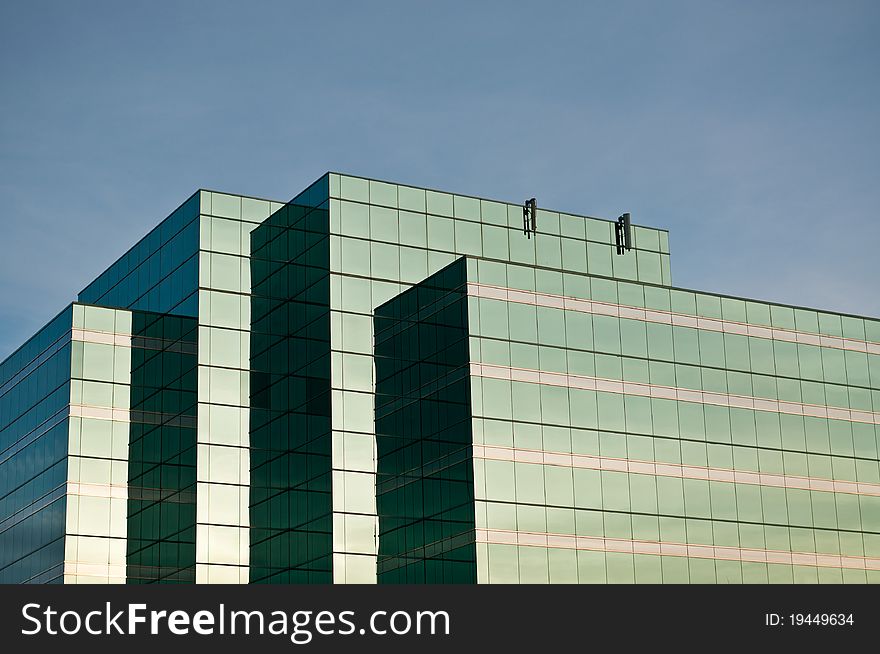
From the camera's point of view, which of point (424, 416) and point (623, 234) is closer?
point (424, 416)

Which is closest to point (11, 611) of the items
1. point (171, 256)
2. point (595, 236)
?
point (171, 256)

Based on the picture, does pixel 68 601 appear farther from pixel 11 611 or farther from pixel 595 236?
pixel 595 236

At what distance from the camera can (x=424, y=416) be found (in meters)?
65.9

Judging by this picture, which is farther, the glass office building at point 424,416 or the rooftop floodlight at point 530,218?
the rooftop floodlight at point 530,218

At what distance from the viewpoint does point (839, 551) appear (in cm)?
7094

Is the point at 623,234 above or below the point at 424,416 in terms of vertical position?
above

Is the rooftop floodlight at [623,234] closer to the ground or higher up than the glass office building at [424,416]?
higher up

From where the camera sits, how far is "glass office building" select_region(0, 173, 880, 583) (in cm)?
6425

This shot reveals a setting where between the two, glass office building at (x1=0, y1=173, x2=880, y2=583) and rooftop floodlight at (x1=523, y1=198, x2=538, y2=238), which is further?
rooftop floodlight at (x1=523, y1=198, x2=538, y2=238)

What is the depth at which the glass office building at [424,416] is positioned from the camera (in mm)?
64250

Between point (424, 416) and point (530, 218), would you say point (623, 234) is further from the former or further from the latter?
point (424, 416)

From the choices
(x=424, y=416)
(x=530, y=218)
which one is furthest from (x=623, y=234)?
(x=424, y=416)

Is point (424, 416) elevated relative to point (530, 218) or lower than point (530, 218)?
lower

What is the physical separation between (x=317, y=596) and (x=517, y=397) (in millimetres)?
37083
